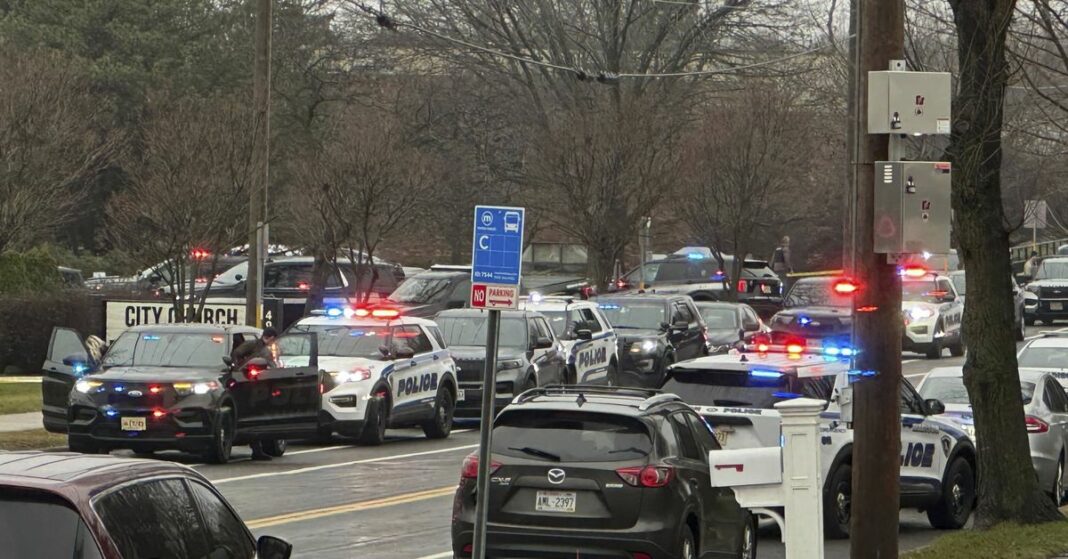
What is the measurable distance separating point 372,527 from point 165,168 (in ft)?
48.3

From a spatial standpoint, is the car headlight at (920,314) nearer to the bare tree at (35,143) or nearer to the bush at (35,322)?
the bush at (35,322)

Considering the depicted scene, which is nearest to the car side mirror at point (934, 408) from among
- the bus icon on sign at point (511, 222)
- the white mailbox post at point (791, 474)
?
the bus icon on sign at point (511, 222)

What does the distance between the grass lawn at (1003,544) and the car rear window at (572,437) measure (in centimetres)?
304

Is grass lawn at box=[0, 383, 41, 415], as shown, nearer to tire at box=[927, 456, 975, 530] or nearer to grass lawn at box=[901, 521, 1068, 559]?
tire at box=[927, 456, 975, 530]

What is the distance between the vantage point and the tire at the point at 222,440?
20.3 meters

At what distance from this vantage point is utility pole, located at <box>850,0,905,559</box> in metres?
11.9

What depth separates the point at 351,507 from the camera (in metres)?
17.3

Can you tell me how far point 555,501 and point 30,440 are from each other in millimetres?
12580

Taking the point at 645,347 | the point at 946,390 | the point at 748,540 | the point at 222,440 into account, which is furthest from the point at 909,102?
the point at 645,347

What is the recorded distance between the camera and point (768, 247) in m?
55.3

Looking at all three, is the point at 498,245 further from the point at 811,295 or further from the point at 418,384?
the point at 811,295

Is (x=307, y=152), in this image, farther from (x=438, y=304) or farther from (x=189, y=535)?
(x=189, y=535)

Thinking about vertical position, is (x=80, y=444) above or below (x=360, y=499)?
above

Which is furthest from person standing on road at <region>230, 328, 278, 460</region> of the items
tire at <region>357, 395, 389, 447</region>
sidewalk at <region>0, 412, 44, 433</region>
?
sidewalk at <region>0, 412, 44, 433</region>
